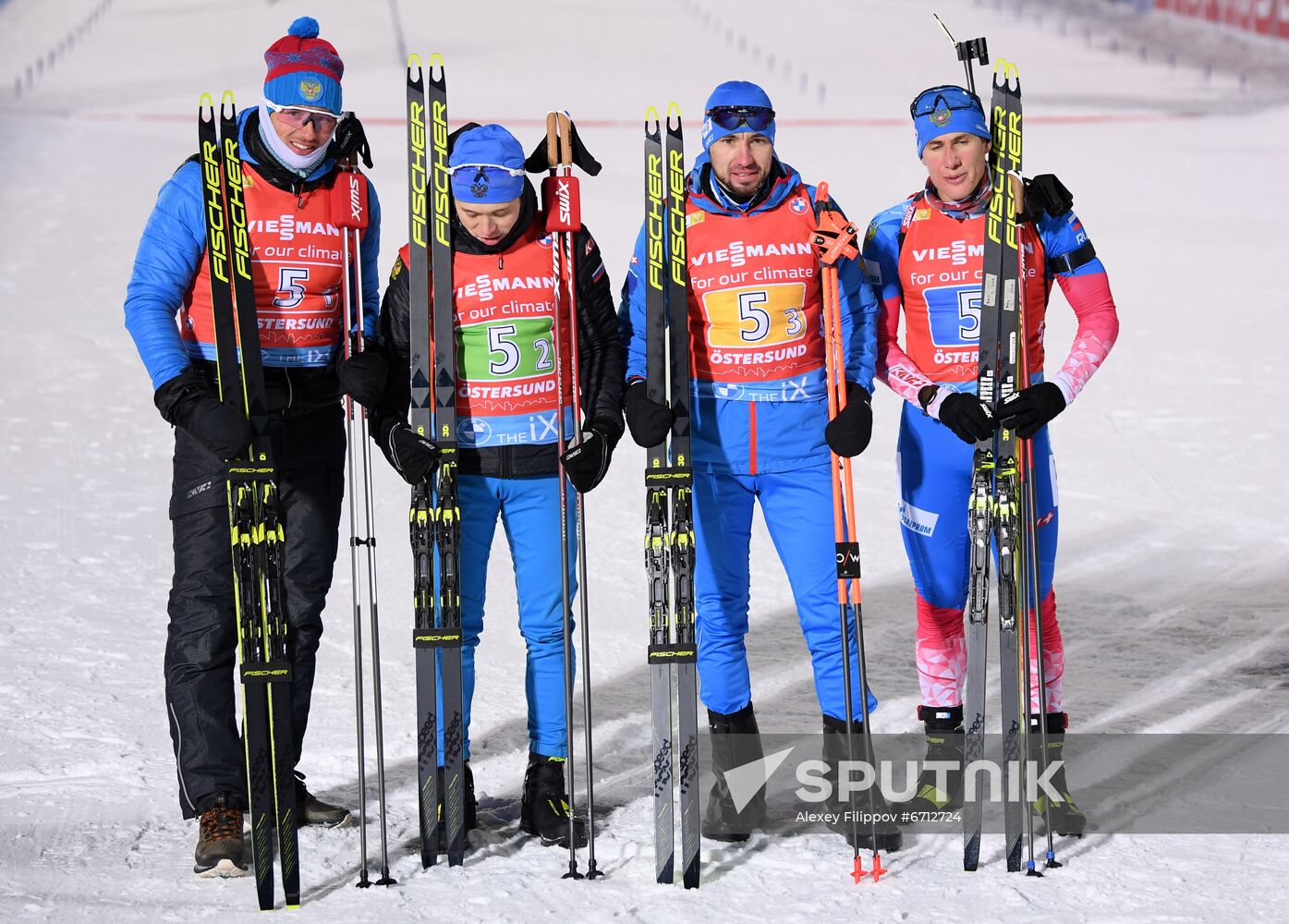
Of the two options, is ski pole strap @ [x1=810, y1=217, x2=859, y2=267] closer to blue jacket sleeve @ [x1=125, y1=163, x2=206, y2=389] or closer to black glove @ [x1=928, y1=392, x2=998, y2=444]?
black glove @ [x1=928, y1=392, x2=998, y2=444]

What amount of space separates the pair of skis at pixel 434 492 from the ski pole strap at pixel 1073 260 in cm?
156

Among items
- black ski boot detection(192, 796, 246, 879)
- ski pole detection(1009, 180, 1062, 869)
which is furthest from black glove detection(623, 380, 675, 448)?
black ski boot detection(192, 796, 246, 879)

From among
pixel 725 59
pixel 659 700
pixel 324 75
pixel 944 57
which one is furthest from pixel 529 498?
pixel 944 57

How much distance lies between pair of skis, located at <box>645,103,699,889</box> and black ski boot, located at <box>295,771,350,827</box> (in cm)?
90

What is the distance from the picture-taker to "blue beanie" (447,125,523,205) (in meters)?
3.63

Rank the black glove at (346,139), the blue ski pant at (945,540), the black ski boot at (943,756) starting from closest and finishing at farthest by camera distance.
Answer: the black glove at (346,139), the blue ski pant at (945,540), the black ski boot at (943,756)

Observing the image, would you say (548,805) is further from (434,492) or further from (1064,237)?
(1064,237)

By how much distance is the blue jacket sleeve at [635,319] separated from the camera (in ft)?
12.7

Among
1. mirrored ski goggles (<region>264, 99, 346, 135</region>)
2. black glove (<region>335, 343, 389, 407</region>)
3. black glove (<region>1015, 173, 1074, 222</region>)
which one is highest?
mirrored ski goggles (<region>264, 99, 346, 135</region>)

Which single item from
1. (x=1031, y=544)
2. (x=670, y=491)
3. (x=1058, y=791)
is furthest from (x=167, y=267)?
(x=1058, y=791)

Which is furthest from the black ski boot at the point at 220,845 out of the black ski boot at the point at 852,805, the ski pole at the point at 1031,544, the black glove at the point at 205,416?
the ski pole at the point at 1031,544

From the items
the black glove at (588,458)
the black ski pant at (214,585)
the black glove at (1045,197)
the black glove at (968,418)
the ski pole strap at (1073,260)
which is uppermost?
the black glove at (1045,197)

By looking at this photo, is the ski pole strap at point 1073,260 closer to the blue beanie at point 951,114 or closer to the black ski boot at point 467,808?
the blue beanie at point 951,114

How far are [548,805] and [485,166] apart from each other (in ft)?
5.33
